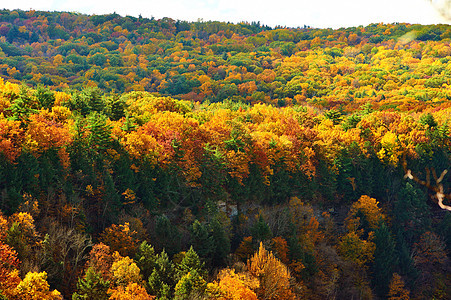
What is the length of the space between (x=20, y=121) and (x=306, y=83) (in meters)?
123

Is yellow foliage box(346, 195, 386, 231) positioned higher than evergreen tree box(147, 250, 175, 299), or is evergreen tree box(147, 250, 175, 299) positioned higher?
evergreen tree box(147, 250, 175, 299)

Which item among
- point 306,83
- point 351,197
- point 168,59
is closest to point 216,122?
point 351,197

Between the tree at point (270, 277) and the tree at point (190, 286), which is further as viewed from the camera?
the tree at point (270, 277)

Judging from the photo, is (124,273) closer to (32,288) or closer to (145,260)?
(145,260)

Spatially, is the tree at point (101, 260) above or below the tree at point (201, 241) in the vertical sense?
above

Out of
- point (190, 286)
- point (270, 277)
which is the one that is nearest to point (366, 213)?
point (270, 277)

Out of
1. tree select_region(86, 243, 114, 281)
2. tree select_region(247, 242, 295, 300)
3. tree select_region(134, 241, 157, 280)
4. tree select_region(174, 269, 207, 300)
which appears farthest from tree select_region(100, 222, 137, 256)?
tree select_region(247, 242, 295, 300)

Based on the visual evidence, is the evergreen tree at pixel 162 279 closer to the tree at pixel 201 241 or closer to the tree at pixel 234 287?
the tree at pixel 234 287

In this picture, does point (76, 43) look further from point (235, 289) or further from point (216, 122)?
point (235, 289)

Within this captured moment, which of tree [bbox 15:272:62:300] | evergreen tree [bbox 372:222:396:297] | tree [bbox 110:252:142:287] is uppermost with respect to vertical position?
tree [bbox 15:272:62:300]

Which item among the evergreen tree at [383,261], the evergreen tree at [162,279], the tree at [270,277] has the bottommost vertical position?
the evergreen tree at [383,261]

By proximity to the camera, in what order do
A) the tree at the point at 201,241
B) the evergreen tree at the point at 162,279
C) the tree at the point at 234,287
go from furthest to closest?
the tree at the point at 201,241
the tree at the point at 234,287
the evergreen tree at the point at 162,279

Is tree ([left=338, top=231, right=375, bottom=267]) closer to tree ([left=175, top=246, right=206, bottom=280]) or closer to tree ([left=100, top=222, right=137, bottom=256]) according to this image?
tree ([left=175, top=246, right=206, bottom=280])

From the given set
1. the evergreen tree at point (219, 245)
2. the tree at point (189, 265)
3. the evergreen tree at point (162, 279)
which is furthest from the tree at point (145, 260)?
the evergreen tree at point (219, 245)
